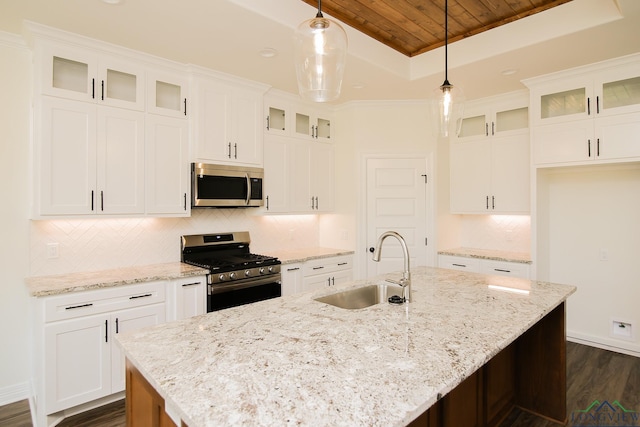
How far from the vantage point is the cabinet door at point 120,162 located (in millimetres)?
2840

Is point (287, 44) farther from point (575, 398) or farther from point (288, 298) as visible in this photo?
point (575, 398)

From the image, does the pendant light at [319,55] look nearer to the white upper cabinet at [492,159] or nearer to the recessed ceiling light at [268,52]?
the recessed ceiling light at [268,52]

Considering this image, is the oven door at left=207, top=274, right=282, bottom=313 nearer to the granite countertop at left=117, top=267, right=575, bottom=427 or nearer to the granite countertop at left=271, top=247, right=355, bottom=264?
the granite countertop at left=271, top=247, right=355, bottom=264

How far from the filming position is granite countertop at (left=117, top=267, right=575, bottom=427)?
38.1 inches

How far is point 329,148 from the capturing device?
4590mm

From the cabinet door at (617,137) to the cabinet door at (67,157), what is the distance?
168 inches

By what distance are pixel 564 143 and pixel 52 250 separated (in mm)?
4577

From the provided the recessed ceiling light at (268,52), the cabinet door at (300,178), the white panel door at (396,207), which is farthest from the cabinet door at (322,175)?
the recessed ceiling light at (268,52)

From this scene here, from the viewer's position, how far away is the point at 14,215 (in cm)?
279

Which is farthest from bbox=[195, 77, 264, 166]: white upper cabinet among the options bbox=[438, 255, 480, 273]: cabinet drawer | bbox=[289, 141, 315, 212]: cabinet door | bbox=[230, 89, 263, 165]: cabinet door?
bbox=[438, 255, 480, 273]: cabinet drawer

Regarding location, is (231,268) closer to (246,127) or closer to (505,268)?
(246,127)

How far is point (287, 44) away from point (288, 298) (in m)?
1.99

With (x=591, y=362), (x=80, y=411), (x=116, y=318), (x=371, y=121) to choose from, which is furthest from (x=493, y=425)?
(x=371, y=121)

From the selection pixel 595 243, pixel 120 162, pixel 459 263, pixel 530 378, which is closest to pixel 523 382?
pixel 530 378
